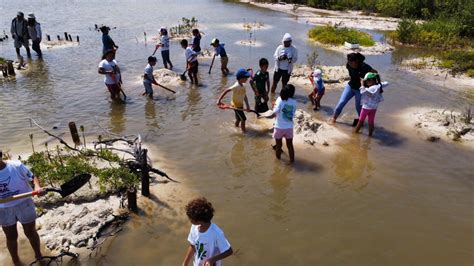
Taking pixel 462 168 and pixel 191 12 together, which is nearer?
pixel 462 168

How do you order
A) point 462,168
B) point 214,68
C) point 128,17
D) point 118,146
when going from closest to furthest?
point 462,168 → point 118,146 → point 214,68 → point 128,17

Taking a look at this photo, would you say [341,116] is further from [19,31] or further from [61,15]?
[61,15]

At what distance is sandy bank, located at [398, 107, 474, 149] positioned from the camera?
974 centimetres

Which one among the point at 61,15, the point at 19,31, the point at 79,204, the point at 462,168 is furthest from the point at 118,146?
the point at 61,15

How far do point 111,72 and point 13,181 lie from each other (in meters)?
7.33

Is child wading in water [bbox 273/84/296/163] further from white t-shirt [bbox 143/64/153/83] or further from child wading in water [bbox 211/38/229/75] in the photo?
child wading in water [bbox 211/38/229/75]

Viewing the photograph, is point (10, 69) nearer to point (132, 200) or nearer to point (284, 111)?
point (132, 200)

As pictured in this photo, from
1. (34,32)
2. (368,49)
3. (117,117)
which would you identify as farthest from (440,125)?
Answer: (34,32)

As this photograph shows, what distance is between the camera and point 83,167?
755cm

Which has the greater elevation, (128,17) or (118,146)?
(128,17)

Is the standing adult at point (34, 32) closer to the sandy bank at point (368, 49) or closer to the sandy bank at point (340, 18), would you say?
the sandy bank at point (368, 49)

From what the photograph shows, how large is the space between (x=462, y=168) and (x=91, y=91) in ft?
37.8

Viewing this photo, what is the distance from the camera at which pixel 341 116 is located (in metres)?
11.4

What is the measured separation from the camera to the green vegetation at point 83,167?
721cm
